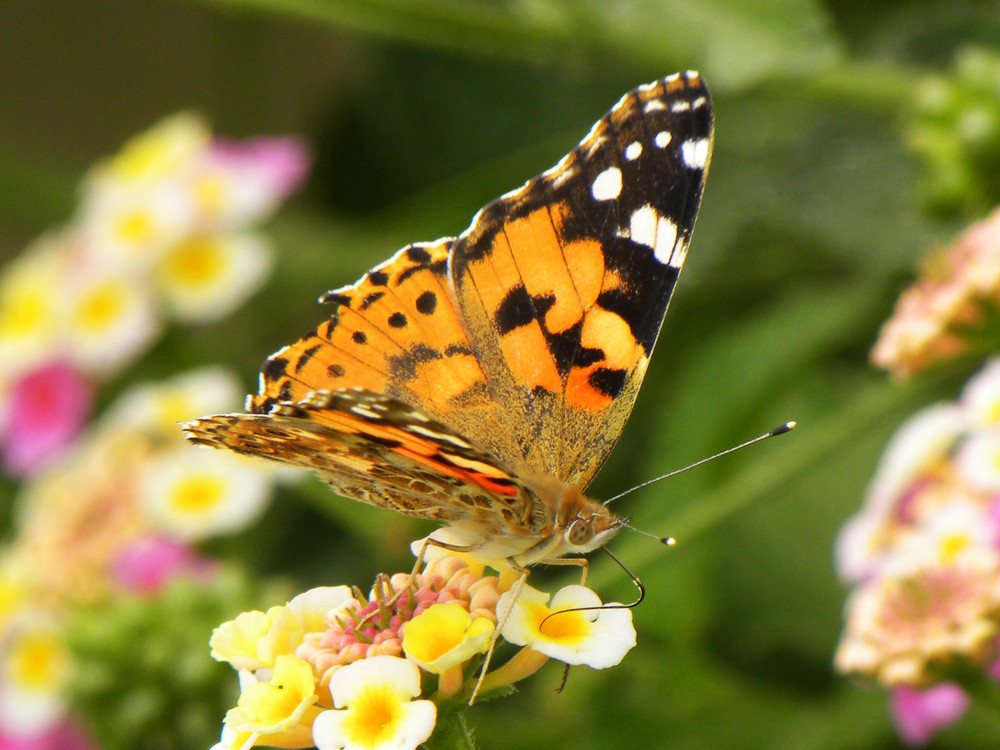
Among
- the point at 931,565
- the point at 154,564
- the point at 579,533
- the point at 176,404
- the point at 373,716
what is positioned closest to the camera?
the point at 373,716

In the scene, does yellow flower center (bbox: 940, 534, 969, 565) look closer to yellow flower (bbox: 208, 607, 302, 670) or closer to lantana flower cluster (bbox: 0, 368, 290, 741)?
yellow flower (bbox: 208, 607, 302, 670)

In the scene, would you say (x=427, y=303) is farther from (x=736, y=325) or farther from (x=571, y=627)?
(x=736, y=325)

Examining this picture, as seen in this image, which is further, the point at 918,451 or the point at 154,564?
the point at 154,564

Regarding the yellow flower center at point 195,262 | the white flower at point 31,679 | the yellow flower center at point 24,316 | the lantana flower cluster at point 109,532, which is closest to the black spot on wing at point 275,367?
the lantana flower cluster at point 109,532

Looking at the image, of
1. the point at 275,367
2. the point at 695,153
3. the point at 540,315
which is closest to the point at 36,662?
the point at 275,367

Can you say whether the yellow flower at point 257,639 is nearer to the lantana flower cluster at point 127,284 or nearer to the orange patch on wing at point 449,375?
the orange patch on wing at point 449,375

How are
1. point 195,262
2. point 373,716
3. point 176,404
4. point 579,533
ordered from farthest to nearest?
point 195,262
point 176,404
point 579,533
point 373,716
